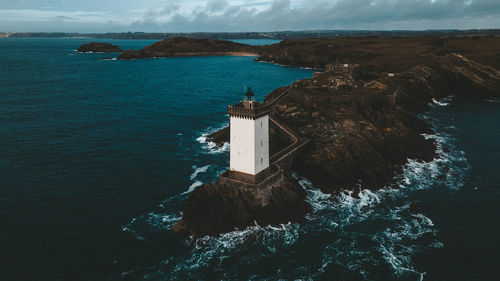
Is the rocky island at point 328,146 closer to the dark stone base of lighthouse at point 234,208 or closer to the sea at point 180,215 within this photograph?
the dark stone base of lighthouse at point 234,208

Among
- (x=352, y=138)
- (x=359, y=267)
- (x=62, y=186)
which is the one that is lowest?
(x=359, y=267)

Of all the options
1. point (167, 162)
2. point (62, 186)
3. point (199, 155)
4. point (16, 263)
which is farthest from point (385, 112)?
point (16, 263)

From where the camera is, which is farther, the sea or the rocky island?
the rocky island

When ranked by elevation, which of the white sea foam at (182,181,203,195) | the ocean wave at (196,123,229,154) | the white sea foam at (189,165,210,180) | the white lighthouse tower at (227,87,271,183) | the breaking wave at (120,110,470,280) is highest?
the white lighthouse tower at (227,87,271,183)

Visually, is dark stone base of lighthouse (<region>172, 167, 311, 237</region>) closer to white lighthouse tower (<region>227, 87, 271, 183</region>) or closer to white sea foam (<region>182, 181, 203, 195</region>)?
white lighthouse tower (<region>227, 87, 271, 183</region>)

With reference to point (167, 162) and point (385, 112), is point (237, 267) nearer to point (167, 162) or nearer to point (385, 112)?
point (167, 162)

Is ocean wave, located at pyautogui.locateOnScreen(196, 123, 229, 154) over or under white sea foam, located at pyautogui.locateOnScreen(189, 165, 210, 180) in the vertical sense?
over

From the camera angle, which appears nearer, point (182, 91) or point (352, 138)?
point (352, 138)

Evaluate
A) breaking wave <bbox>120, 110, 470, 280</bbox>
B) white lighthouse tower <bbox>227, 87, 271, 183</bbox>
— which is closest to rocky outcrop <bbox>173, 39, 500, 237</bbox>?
white lighthouse tower <bbox>227, 87, 271, 183</bbox>
